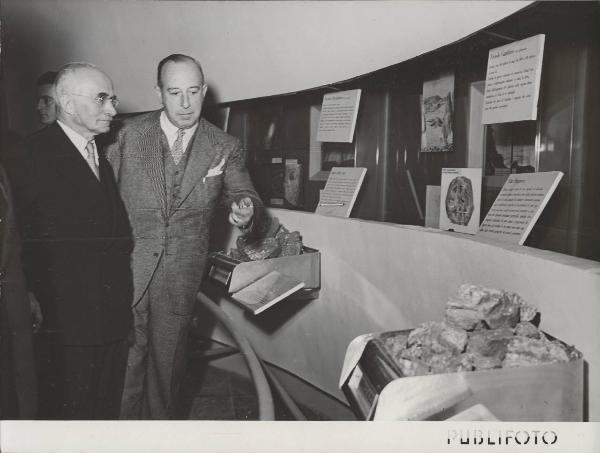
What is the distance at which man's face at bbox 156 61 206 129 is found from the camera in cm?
154

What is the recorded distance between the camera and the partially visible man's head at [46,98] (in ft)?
4.87

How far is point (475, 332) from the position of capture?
1.31 m

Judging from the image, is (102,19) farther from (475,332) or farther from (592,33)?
(592,33)

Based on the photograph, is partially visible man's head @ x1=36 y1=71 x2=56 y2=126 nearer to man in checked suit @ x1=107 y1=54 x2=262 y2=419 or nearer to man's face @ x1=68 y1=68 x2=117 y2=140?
man's face @ x1=68 y1=68 x2=117 y2=140

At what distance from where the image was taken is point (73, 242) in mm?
1492

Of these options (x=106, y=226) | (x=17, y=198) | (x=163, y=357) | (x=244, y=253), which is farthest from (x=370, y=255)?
(x=17, y=198)
